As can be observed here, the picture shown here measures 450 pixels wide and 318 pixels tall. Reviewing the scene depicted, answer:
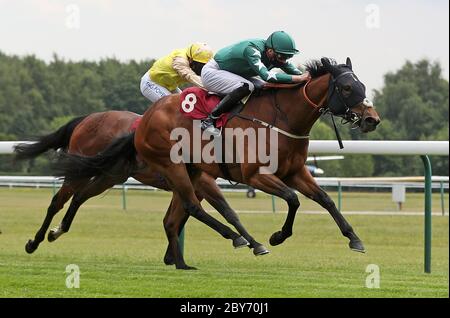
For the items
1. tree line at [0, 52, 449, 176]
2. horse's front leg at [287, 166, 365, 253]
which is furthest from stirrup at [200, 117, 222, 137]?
tree line at [0, 52, 449, 176]

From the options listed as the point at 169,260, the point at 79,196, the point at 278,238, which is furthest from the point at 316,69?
the point at 79,196

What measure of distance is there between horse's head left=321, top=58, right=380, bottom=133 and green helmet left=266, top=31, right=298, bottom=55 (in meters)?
0.40

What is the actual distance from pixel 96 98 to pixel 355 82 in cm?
4227

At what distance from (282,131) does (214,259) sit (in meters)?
2.97

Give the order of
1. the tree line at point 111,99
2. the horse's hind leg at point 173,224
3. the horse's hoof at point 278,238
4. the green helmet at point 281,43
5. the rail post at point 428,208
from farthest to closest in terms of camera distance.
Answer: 1. the tree line at point 111,99
2. the horse's hind leg at point 173,224
3. the rail post at point 428,208
4. the green helmet at point 281,43
5. the horse's hoof at point 278,238

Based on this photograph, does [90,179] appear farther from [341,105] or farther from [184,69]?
[341,105]

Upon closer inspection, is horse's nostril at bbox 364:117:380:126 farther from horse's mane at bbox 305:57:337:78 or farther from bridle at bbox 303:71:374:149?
horse's mane at bbox 305:57:337:78

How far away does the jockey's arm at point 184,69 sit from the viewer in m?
8.41

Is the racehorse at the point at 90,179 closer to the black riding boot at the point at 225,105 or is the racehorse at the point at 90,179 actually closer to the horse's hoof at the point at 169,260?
the horse's hoof at the point at 169,260
